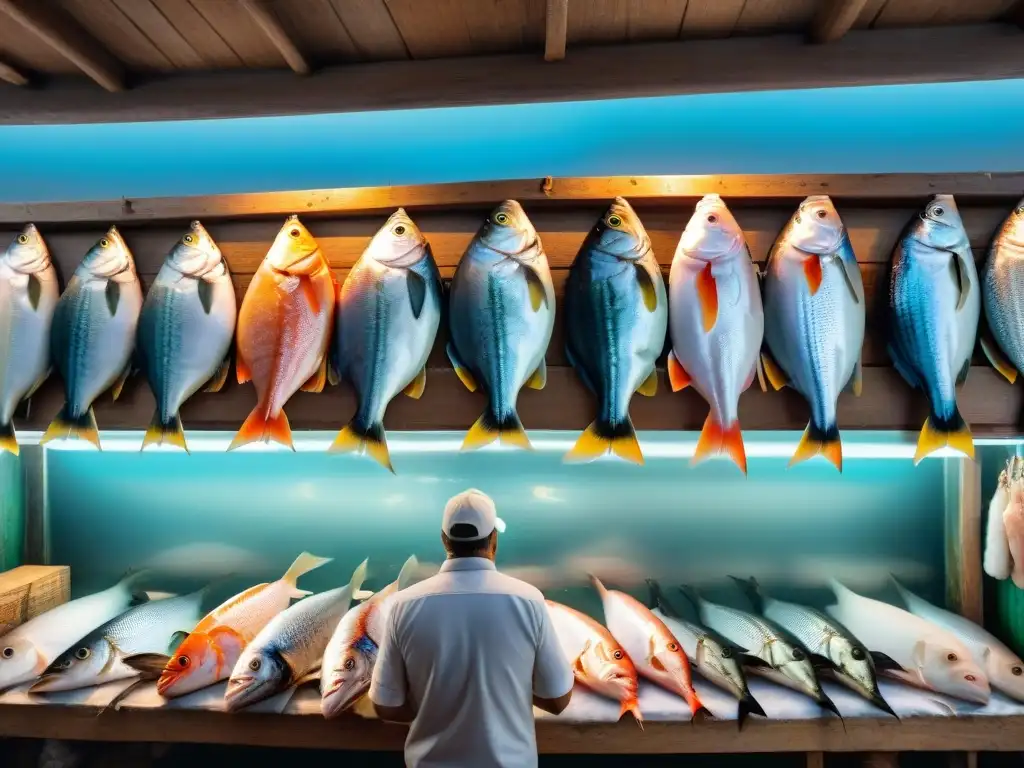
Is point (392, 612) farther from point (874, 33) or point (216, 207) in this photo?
point (874, 33)

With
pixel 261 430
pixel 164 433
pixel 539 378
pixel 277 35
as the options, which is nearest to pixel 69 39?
pixel 277 35

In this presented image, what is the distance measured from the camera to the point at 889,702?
174cm

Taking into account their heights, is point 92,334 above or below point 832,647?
above

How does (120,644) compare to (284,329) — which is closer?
(284,329)

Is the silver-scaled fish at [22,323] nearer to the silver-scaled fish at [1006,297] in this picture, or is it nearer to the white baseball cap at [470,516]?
the white baseball cap at [470,516]

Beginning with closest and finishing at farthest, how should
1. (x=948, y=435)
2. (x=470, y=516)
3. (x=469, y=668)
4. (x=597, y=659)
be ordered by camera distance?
(x=469, y=668) → (x=470, y=516) → (x=948, y=435) → (x=597, y=659)

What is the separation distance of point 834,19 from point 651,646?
193 cm

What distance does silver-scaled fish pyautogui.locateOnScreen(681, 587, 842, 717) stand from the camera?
177 centimetres

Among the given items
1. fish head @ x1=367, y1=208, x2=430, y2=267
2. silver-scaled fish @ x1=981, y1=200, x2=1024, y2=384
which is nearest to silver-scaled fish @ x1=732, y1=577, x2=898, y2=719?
silver-scaled fish @ x1=981, y1=200, x2=1024, y2=384

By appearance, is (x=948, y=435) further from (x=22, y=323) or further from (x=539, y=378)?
(x=22, y=323)

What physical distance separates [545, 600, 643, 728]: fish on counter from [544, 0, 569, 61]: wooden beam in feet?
5.51

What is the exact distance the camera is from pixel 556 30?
1798mm

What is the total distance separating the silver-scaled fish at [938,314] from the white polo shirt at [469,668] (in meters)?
1.22

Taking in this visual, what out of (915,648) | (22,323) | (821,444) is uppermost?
(22,323)
